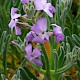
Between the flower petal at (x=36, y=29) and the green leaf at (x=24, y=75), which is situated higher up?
the flower petal at (x=36, y=29)

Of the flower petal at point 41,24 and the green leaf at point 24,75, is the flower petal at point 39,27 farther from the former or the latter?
the green leaf at point 24,75

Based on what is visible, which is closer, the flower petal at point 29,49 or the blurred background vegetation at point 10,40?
the flower petal at point 29,49

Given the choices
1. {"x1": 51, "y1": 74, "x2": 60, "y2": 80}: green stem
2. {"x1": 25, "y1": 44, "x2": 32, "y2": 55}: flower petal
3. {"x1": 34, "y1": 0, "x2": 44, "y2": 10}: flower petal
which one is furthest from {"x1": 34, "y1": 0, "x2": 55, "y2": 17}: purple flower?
{"x1": 51, "y1": 74, "x2": 60, "y2": 80}: green stem

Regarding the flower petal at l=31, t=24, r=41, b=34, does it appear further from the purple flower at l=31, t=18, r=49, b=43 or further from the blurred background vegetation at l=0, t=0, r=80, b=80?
the blurred background vegetation at l=0, t=0, r=80, b=80

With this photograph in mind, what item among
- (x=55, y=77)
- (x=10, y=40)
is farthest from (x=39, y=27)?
(x=10, y=40)

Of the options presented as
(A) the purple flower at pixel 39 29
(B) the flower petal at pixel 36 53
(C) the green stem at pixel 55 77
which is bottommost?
(C) the green stem at pixel 55 77

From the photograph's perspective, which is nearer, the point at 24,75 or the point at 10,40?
the point at 24,75

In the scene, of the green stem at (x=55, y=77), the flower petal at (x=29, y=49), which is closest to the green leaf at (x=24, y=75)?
the green stem at (x=55, y=77)

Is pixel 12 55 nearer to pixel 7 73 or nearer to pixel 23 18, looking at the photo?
pixel 7 73

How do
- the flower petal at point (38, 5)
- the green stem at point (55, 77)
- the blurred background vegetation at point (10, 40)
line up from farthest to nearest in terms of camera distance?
the blurred background vegetation at point (10, 40) → the green stem at point (55, 77) → the flower petal at point (38, 5)

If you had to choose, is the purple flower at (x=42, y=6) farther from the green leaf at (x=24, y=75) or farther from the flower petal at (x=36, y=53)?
the green leaf at (x=24, y=75)

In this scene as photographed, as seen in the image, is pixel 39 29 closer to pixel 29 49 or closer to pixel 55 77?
pixel 29 49

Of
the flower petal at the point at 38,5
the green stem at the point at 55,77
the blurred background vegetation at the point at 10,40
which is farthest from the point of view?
the blurred background vegetation at the point at 10,40
